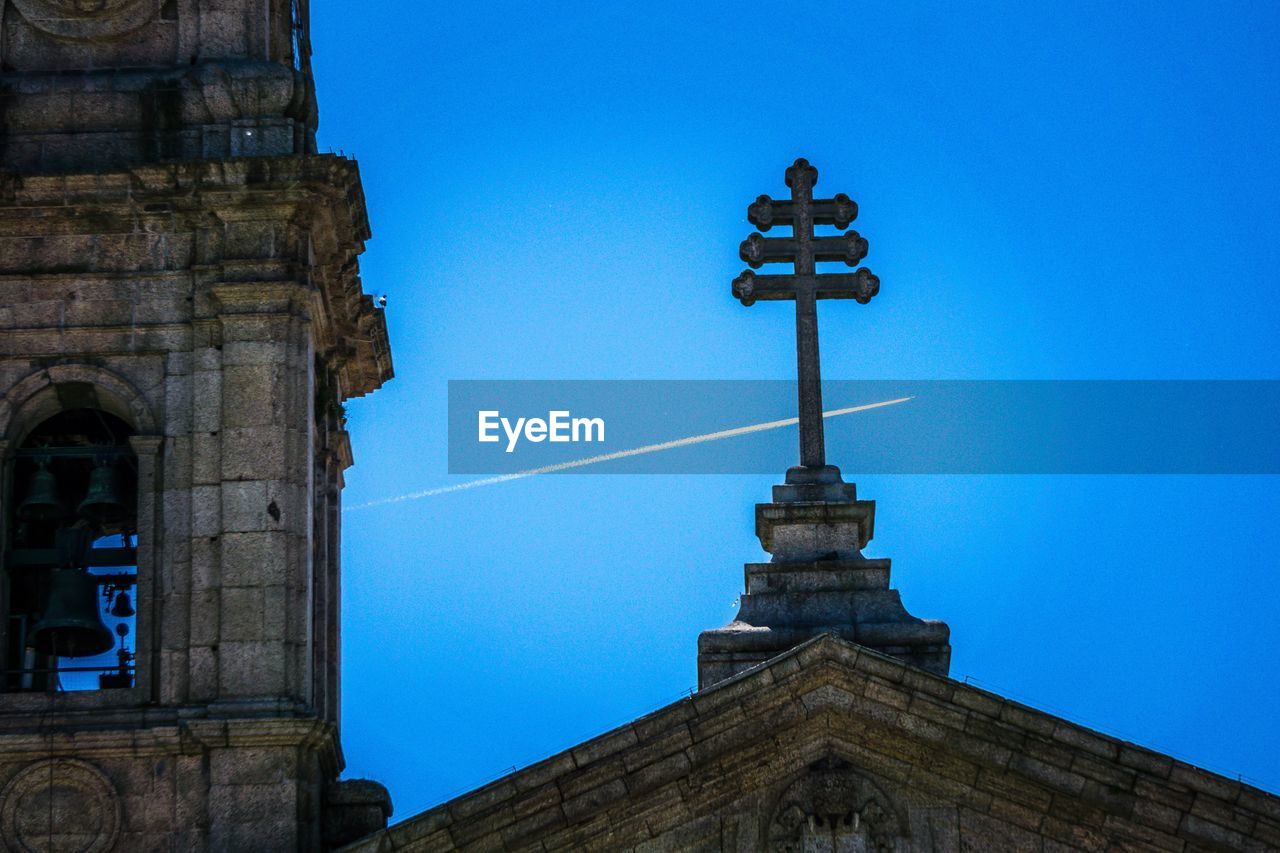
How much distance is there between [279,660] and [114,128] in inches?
209

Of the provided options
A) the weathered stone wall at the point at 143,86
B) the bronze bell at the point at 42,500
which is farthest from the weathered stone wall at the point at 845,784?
A: the weathered stone wall at the point at 143,86

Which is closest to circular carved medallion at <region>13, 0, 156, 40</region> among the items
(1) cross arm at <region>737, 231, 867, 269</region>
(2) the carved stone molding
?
(1) cross arm at <region>737, 231, 867, 269</region>

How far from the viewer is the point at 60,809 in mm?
26688

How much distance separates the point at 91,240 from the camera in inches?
1128

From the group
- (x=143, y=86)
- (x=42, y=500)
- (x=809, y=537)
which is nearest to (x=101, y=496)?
(x=42, y=500)

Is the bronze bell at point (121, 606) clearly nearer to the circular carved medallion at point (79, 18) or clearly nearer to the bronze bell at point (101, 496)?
the bronze bell at point (101, 496)

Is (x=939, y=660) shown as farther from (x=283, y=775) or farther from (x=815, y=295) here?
(x=283, y=775)

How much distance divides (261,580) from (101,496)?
181cm

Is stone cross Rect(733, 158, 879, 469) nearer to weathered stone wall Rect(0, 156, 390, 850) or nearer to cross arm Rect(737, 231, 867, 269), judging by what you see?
cross arm Rect(737, 231, 867, 269)

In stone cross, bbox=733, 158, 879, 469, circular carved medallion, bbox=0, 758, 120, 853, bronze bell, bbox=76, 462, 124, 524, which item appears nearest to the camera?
circular carved medallion, bbox=0, 758, 120, 853

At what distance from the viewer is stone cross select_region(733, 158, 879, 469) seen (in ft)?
94.2

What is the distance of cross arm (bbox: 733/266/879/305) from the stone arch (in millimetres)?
5319

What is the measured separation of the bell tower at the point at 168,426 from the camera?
2672cm

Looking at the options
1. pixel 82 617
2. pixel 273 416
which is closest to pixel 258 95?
pixel 273 416
